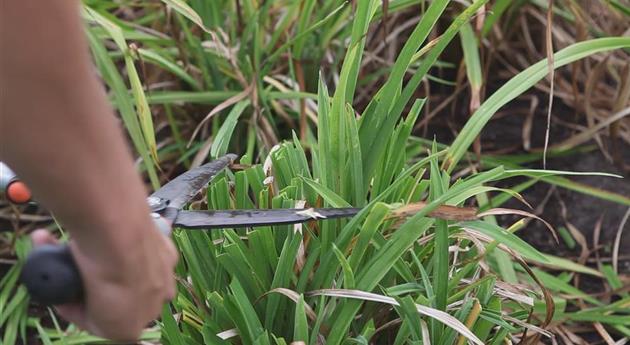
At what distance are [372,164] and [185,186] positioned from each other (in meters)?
0.35

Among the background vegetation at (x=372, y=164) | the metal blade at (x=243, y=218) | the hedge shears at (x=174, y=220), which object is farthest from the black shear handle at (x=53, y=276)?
the background vegetation at (x=372, y=164)

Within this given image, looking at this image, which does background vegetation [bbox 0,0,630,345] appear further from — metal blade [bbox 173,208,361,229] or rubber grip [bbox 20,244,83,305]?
rubber grip [bbox 20,244,83,305]

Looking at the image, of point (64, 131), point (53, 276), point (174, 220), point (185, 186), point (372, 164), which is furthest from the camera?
point (372, 164)

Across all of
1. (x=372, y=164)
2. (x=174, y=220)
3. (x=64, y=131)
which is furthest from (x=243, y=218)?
(x=64, y=131)

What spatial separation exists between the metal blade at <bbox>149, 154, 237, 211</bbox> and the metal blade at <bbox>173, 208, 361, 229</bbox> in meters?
0.04

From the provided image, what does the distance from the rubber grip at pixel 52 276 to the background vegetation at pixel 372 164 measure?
0.56m

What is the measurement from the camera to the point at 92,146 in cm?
67

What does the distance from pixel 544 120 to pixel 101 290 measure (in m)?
1.97

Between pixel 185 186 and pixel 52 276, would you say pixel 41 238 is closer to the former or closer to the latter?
pixel 52 276

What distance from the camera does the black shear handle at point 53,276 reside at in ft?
2.48

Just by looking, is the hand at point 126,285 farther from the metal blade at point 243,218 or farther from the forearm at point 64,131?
the metal blade at point 243,218

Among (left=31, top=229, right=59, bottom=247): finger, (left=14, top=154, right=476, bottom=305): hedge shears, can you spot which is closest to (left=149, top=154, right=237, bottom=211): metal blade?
(left=14, top=154, right=476, bottom=305): hedge shears

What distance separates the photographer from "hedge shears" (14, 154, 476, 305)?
30.0 inches

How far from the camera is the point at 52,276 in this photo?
755 mm
